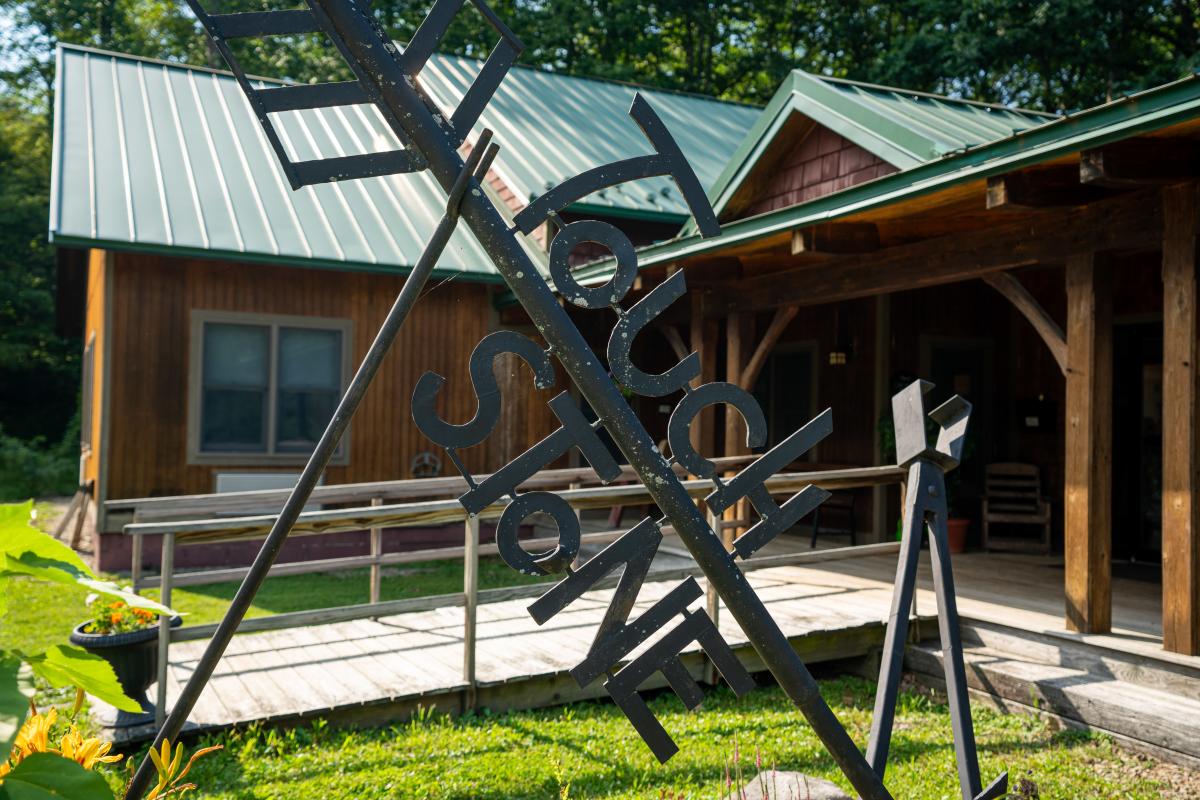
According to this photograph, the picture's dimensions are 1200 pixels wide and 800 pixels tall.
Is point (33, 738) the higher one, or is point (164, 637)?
point (33, 738)

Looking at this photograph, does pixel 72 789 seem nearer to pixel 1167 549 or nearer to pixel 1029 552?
pixel 1167 549

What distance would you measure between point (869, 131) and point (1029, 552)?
13.8 ft

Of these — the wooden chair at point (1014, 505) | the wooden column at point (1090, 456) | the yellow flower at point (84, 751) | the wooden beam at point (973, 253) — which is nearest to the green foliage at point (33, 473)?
the wooden beam at point (973, 253)

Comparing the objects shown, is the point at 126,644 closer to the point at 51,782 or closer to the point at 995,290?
the point at 51,782

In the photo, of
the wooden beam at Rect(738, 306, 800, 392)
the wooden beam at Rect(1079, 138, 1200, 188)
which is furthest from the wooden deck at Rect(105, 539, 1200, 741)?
the wooden beam at Rect(1079, 138, 1200, 188)

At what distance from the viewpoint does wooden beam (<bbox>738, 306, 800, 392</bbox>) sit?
26.7ft

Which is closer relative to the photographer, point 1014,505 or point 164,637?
point 164,637

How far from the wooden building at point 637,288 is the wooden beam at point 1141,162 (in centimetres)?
85

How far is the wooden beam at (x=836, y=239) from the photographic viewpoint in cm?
661

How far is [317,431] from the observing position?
10.4 m

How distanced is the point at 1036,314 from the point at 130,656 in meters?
5.17

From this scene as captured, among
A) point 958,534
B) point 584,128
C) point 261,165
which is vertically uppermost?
point 584,128

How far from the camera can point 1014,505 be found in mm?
9570

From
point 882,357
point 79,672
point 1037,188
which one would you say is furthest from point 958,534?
point 79,672
